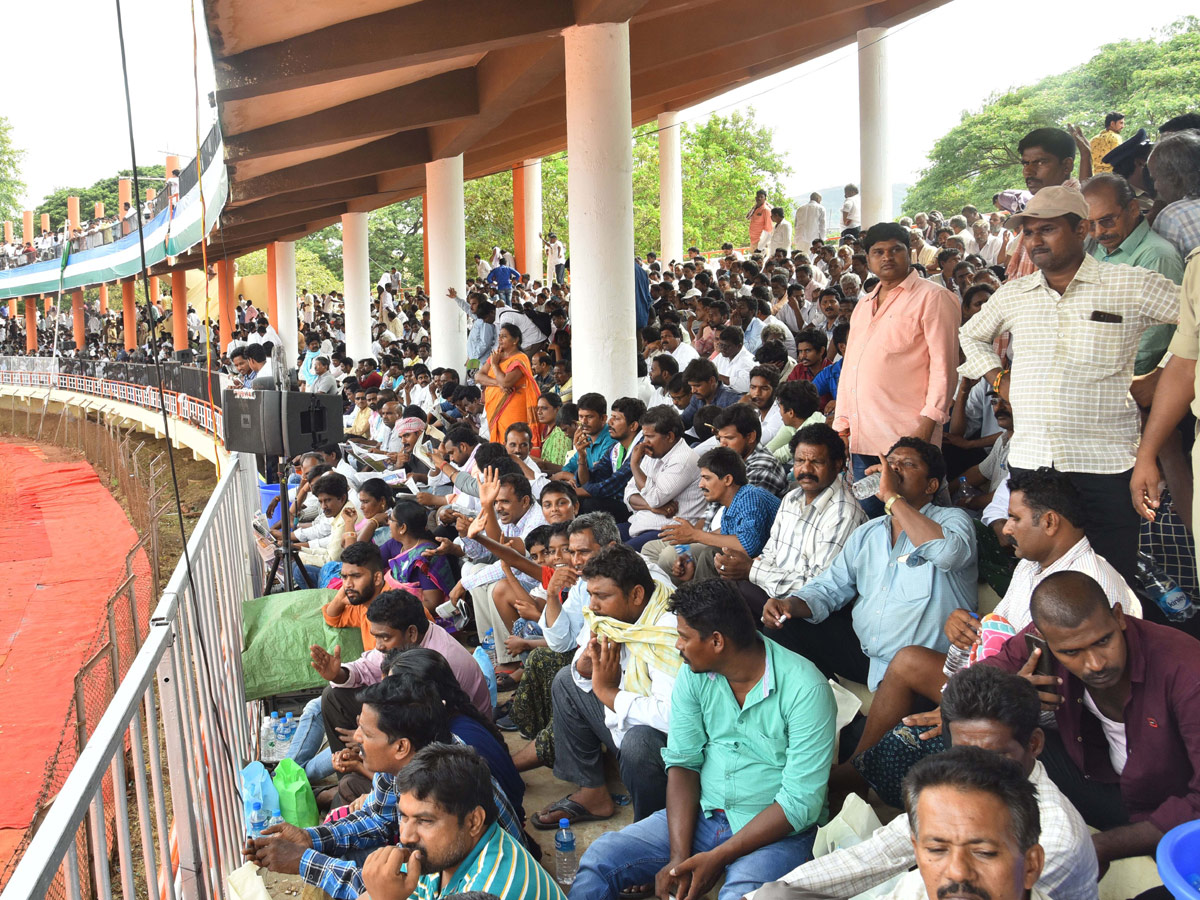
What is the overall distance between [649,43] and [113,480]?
1834cm

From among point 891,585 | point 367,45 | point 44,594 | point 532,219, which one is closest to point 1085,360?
point 891,585

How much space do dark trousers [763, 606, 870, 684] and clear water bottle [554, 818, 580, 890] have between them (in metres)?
1.11

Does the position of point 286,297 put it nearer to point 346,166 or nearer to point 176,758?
point 346,166

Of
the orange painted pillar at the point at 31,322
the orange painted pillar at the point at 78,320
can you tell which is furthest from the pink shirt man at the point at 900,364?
the orange painted pillar at the point at 31,322

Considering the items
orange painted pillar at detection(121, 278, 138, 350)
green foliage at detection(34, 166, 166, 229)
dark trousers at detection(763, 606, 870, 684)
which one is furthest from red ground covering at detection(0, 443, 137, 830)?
green foliage at detection(34, 166, 166, 229)

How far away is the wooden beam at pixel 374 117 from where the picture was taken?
10.0 m

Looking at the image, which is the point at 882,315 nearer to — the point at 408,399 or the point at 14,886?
the point at 14,886

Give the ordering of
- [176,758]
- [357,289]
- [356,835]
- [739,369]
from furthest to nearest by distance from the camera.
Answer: [357,289]
[739,369]
[356,835]
[176,758]

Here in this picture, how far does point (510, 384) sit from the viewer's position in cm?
806

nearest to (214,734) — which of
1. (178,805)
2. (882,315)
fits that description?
(178,805)

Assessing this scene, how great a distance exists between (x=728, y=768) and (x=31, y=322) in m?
45.8

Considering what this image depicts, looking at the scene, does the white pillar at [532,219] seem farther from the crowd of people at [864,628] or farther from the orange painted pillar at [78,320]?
the orange painted pillar at [78,320]

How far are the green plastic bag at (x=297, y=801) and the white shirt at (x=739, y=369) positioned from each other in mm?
4696

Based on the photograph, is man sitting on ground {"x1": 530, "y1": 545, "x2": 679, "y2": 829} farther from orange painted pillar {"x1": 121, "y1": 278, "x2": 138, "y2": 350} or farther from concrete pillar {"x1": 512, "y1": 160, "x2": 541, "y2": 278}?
orange painted pillar {"x1": 121, "y1": 278, "x2": 138, "y2": 350}
